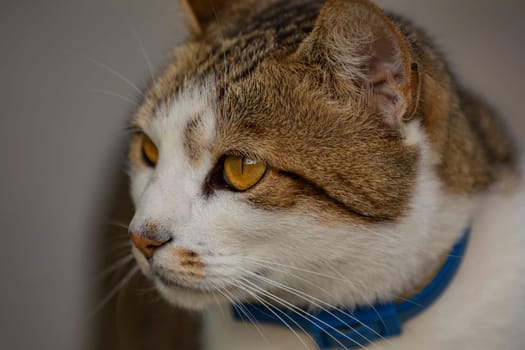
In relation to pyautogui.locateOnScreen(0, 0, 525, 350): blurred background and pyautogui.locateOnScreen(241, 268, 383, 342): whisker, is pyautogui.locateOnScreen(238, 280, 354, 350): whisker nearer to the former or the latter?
pyautogui.locateOnScreen(241, 268, 383, 342): whisker

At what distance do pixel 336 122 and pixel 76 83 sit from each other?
43.6 inches

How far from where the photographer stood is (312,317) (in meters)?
0.93

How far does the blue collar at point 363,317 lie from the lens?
0.92 meters

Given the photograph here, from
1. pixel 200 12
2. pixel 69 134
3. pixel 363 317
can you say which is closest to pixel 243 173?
pixel 363 317

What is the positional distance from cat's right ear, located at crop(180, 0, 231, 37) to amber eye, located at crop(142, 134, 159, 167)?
20 cm

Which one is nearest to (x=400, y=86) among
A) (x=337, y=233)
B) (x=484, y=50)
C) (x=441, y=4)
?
(x=337, y=233)

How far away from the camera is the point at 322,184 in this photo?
2.74ft

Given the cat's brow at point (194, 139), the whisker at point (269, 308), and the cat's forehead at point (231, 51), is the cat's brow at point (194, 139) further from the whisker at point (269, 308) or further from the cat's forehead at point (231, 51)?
the whisker at point (269, 308)

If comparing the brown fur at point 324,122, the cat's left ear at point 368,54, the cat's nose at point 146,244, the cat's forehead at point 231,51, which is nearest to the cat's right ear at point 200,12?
the cat's forehead at point 231,51

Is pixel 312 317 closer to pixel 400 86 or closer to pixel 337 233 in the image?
pixel 337 233

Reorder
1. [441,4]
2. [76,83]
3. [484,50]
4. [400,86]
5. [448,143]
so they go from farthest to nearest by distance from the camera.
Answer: [76,83], [484,50], [441,4], [448,143], [400,86]

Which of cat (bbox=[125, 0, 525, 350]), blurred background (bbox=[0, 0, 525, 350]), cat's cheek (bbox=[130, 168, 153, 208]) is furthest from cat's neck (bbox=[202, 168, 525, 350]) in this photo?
blurred background (bbox=[0, 0, 525, 350])

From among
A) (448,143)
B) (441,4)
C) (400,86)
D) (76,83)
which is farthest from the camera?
(76,83)

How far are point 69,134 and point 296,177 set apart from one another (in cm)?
115
